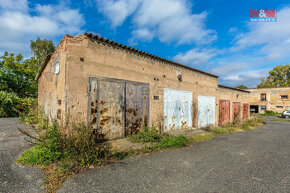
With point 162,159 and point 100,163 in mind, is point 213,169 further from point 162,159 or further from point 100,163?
point 100,163

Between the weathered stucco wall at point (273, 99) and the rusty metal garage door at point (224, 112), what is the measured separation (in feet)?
69.3

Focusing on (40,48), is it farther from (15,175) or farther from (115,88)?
(15,175)

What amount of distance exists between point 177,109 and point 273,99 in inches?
1130

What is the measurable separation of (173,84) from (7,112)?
12860 millimetres

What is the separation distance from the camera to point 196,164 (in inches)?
151

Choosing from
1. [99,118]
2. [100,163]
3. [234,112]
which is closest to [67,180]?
[100,163]

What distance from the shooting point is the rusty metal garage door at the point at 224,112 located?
11172 millimetres

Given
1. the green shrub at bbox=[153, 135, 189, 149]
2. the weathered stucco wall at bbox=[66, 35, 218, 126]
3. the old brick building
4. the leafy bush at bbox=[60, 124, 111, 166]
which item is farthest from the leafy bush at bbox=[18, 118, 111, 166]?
the green shrub at bbox=[153, 135, 189, 149]

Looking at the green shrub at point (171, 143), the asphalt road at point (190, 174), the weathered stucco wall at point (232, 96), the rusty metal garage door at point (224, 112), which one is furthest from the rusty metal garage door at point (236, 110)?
the green shrub at point (171, 143)

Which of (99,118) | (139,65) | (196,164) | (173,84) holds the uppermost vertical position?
(139,65)

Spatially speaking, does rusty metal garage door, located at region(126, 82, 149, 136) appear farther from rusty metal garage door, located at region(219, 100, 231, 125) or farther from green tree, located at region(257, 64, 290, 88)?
green tree, located at region(257, 64, 290, 88)

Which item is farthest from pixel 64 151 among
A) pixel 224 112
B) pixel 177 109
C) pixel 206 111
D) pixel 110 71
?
pixel 224 112

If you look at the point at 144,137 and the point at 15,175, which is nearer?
the point at 15,175

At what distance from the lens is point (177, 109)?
779 cm
